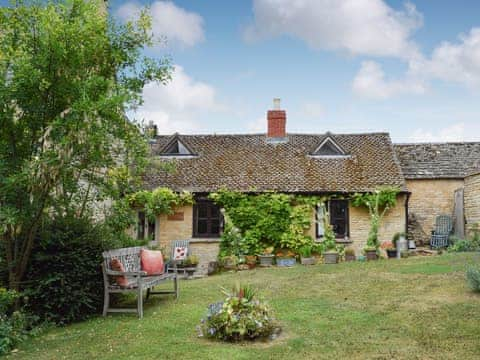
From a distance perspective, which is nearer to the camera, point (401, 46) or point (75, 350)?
point (75, 350)

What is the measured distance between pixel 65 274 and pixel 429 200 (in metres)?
17.3

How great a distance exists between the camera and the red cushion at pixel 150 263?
9.59 m

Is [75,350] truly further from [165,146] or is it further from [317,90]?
[165,146]

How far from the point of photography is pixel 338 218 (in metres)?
17.8

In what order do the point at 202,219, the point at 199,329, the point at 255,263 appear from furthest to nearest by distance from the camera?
the point at 202,219
the point at 255,263
the point at 199,329

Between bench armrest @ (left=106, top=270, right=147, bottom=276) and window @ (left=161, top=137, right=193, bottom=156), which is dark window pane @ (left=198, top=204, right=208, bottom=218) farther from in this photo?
bench armrest @ (left=106, top=270, right=147, bottom=276)

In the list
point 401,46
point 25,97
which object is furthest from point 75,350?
point 401,46

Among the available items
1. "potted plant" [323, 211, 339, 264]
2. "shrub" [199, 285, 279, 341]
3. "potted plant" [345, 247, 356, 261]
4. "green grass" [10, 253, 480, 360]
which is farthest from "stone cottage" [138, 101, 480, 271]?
"shrub" [199, 285, 279, 341]

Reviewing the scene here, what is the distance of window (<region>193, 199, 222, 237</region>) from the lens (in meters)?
17.8

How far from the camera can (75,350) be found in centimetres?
636

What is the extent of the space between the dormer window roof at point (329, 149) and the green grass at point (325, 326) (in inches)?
351

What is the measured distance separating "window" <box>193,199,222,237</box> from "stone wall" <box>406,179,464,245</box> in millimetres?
9041

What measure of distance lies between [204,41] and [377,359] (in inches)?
345

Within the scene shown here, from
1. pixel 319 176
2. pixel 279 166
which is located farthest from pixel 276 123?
pixel 319 176
